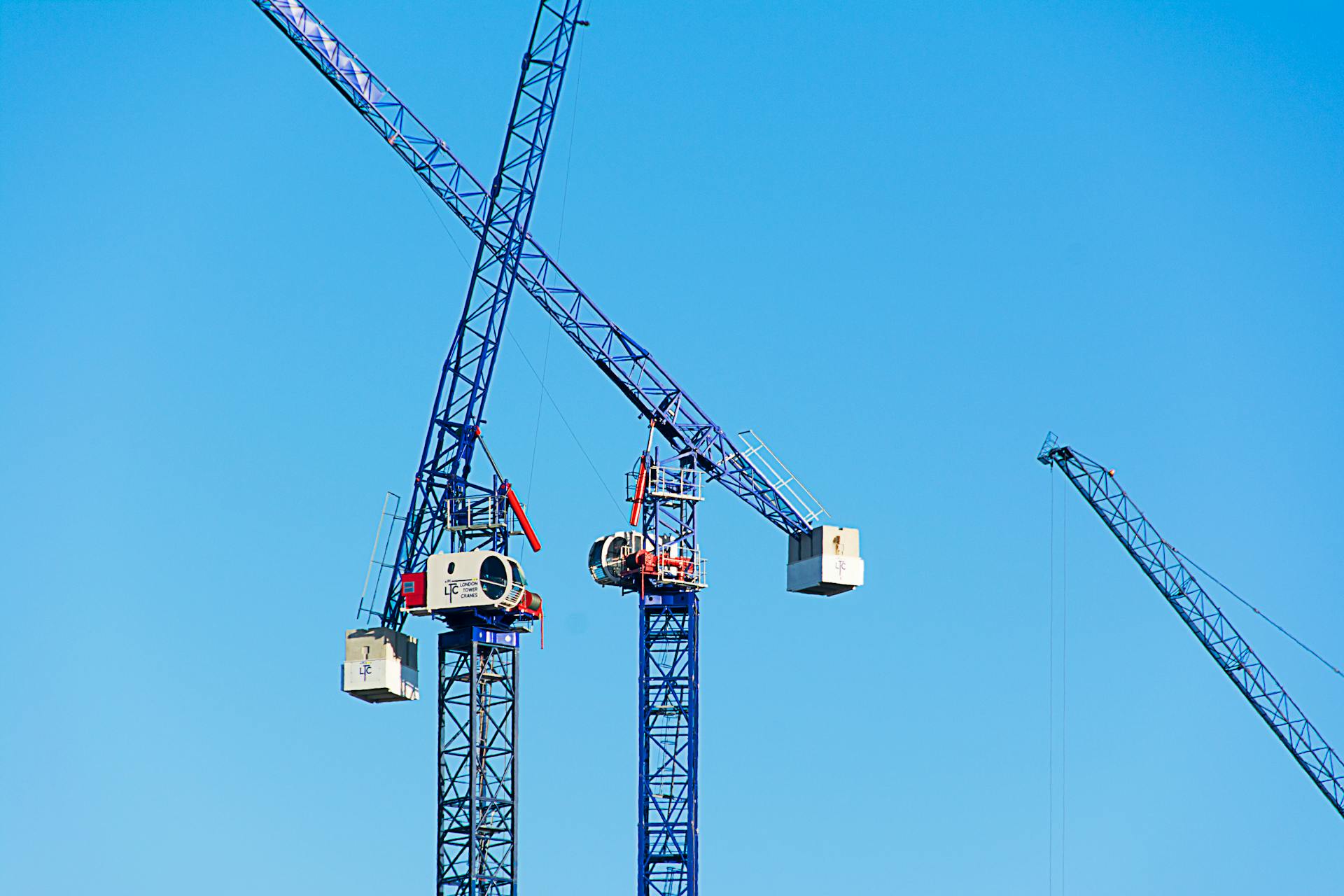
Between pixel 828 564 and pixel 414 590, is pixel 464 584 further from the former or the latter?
pixel 828 564

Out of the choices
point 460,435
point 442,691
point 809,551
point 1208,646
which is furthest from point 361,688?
point 1208,646

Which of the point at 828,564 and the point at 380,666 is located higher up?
the point at 828,564

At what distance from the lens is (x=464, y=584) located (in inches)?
4279

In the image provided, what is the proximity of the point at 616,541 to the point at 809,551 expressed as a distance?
1055 cm

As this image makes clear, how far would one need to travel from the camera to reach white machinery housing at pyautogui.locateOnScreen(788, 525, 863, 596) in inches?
4375

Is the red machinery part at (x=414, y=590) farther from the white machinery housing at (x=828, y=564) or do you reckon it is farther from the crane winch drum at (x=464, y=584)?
the white machinery housing at (x=828, y=564)

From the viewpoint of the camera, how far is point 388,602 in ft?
368

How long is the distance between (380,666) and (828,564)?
79.9ft

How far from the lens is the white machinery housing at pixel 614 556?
11125cm

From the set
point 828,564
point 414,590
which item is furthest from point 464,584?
point 828,564

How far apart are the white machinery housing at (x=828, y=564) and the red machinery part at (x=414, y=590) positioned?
1999 centimetres

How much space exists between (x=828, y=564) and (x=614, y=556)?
37.8ft

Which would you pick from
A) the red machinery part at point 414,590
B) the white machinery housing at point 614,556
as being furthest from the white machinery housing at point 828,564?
the red machinery part at point 414,590

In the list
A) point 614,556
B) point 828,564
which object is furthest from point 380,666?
point 828,564
